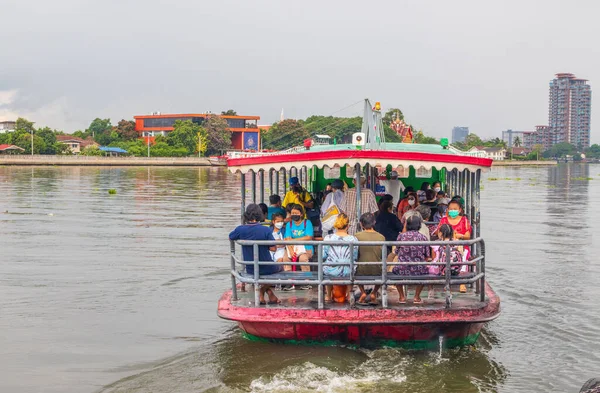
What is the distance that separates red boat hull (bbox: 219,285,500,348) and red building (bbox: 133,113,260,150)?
345 ft

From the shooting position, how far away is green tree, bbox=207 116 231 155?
108 meters

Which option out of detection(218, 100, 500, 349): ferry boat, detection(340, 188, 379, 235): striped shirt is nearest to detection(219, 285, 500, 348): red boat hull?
detection(218, 100, 500, 349): ferry boat

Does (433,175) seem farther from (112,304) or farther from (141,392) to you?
(141,392)

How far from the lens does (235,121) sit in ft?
384

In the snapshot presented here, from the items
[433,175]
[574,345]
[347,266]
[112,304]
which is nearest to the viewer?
[347,266]

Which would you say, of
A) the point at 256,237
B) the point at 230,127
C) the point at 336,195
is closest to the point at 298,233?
the point at 336,195

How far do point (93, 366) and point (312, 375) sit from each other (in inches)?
115

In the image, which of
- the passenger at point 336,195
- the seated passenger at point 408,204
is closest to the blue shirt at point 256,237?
the passenger at point 336,195

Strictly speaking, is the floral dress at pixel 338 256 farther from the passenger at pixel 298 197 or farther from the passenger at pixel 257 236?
the passenger at pixel 298 197

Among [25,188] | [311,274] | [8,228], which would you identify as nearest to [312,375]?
[311,274]

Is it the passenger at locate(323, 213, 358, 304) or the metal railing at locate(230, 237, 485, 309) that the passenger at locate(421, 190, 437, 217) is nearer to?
the metal railing at locate(230, 237, 485, 309)

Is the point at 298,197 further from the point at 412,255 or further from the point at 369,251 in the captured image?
the point at 412,255

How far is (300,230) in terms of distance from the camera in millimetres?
10172

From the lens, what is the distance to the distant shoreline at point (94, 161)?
8425 cm
